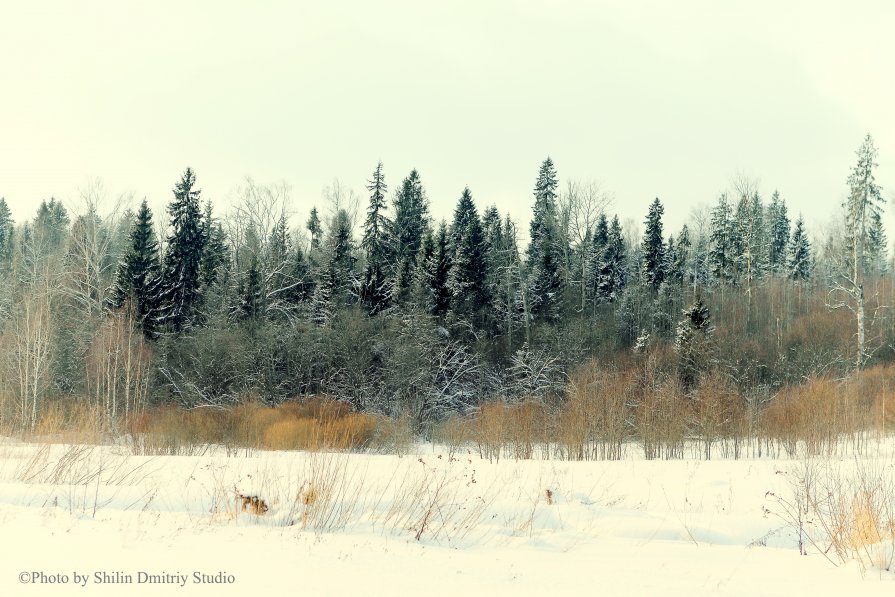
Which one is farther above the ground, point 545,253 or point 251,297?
point 545,253

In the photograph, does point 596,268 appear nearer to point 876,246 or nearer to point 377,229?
point 377,229

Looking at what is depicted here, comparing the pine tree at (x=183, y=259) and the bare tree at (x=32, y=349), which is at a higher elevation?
the pine tree at (x=183, y=259)

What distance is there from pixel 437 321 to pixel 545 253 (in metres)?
12.9

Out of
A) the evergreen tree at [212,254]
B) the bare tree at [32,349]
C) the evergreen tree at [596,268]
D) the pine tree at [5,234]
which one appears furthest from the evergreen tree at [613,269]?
the pine tree at [5,234]

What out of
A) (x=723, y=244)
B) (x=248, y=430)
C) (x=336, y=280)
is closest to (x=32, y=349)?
(x=248, y=430)

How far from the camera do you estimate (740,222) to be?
54375 mm

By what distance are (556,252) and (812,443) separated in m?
37.7

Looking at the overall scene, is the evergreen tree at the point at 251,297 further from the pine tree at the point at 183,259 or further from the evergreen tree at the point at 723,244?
the evergreen tree at the point at 723,244

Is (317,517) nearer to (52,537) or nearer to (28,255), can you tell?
(52,537)

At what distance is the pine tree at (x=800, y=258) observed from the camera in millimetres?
65688

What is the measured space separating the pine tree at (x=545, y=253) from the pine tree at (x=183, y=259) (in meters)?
24.8

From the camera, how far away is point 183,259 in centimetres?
4641

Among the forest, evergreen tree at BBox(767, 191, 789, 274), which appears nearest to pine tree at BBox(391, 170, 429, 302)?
the forest

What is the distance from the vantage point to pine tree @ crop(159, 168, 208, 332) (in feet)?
142
